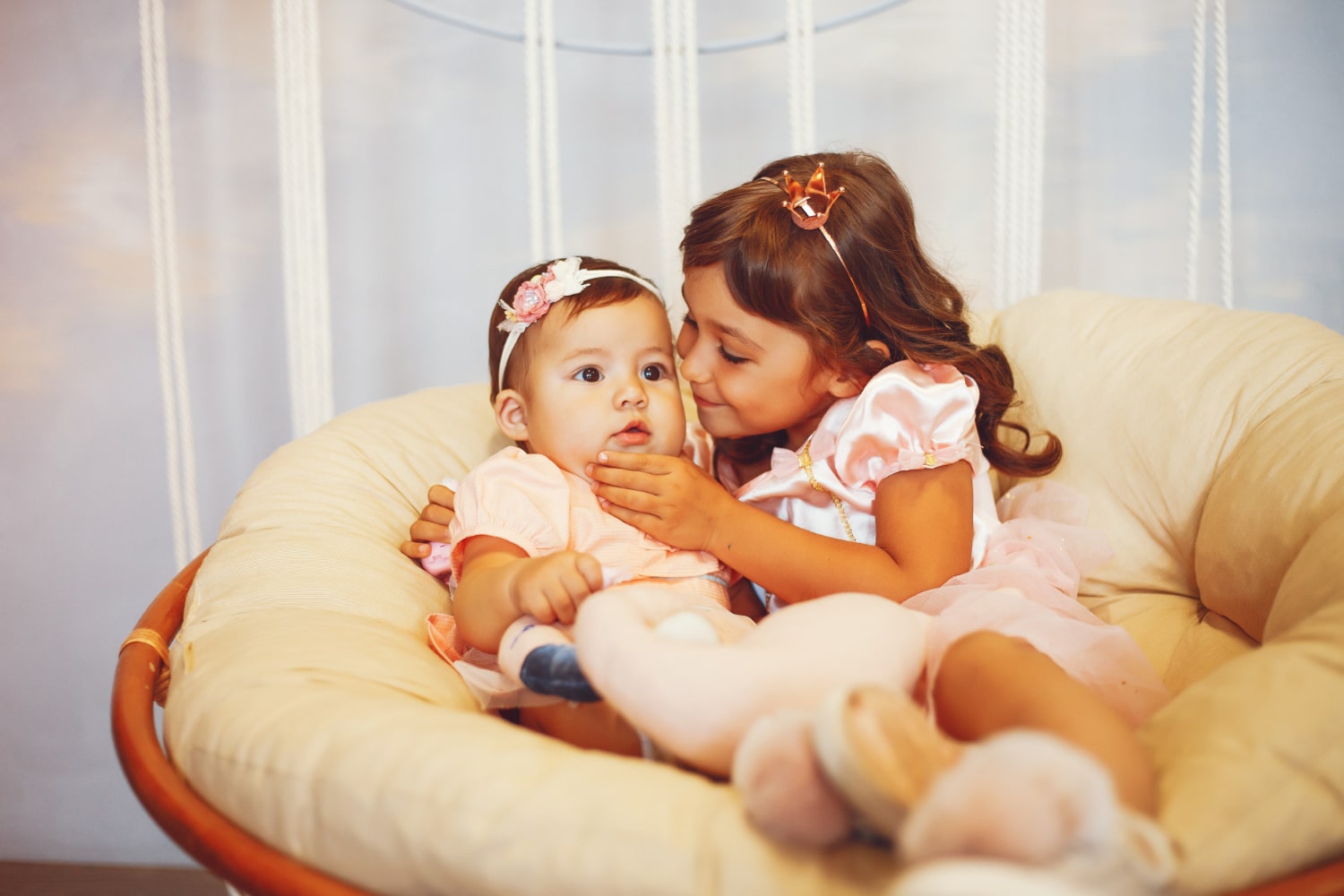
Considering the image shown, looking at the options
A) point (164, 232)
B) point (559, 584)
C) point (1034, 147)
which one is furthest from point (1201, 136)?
point (164, 232)

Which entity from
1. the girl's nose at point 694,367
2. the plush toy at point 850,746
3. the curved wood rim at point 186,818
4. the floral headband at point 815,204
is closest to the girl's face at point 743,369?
the girl's nose at point 694,367

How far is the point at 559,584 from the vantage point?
3.01 ft

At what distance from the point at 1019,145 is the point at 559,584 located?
118 centimetres

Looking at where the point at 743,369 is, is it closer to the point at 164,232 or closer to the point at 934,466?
the point at 934,466

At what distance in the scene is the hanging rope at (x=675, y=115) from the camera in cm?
167

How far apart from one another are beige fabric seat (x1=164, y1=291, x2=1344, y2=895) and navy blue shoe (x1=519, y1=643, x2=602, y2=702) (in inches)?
3.1

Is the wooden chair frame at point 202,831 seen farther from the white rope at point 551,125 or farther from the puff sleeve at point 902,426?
the white rope at point 551,125

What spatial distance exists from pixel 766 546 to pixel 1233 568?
49cm

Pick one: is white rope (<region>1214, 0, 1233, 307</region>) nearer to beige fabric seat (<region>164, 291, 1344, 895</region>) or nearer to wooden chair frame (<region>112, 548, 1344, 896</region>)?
beige fabric seat (<region>164, 291, 1344, 895</region>)

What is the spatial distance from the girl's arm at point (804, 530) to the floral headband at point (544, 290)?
0.21 meters

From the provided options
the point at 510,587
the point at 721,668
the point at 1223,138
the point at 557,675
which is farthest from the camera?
the point at 1223,138

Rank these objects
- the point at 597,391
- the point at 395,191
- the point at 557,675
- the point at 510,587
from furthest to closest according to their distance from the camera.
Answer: the point at 395,191, the point at 597,391, the point at 510,587, the point at 557,675

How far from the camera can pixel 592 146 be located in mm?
1962

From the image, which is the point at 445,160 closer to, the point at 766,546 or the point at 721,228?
the point at 721,228
